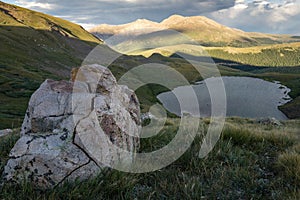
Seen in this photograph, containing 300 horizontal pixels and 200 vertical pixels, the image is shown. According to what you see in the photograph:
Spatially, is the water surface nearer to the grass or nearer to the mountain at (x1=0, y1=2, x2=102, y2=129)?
the mountain at (x1=0, y1=2, x2=102, y2=129)

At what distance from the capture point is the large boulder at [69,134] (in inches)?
206

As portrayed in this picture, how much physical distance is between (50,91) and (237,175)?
4.46 meters

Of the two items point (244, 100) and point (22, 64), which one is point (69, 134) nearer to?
point (22, 64)

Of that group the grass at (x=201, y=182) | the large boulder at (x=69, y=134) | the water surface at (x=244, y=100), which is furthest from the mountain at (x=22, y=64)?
the water surface at (x=244, y=100)

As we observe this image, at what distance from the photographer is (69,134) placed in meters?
5.75

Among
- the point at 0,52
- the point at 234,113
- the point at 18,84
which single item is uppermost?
the point at 0,52

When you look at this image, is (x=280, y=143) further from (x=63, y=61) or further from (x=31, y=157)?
(x=63, y=61)

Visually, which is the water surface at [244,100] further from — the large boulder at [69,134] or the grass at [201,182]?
the grass at [201,182]

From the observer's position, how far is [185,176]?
5.57 m

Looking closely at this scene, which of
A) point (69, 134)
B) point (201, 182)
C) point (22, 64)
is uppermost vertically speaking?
point (69, 134)

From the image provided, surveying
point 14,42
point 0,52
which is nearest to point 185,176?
point 0,52

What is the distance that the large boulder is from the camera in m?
5.23

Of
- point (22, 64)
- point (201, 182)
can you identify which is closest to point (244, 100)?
point (22, 64)

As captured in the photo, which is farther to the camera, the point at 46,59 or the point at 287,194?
the point at 46,59
